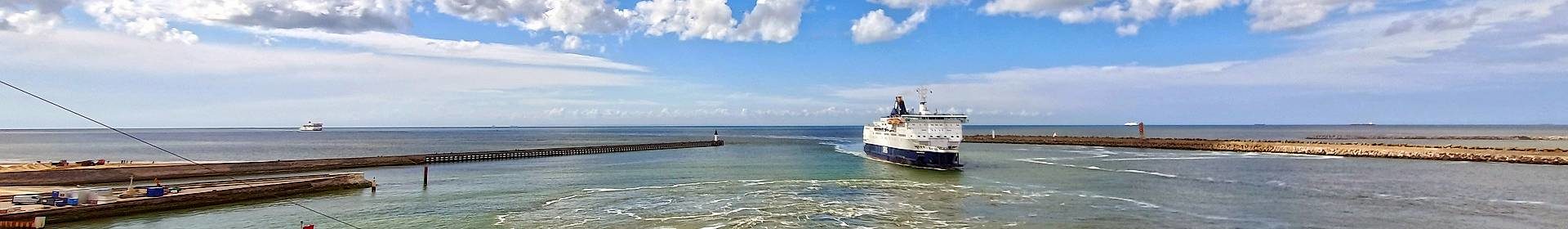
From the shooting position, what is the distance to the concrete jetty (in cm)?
2469

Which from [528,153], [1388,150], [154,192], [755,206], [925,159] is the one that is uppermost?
[1388,150]

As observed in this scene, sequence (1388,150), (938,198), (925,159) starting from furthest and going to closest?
(1388,150) → (925,159) → (938,198)

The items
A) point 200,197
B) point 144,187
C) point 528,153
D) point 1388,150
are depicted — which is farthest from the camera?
point 528,153

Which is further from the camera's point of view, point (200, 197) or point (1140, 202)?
point (1140, 202)

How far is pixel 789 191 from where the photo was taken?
36.2m

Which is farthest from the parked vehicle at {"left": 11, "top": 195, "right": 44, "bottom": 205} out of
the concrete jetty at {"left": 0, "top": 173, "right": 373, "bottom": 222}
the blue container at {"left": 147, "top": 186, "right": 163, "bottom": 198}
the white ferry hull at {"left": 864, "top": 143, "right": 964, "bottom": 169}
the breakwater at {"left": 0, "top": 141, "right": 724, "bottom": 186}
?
the white ferry hull at {"left": 864, "top": 143, "right": 964, "bottom": 169}

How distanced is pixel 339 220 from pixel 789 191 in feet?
62.5

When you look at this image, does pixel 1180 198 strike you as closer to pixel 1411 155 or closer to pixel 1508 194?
pixel 1508 194

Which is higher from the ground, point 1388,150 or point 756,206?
point 1388,150

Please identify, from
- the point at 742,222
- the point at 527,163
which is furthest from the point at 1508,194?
the point at 527,163

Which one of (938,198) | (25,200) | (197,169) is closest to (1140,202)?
(938,198)

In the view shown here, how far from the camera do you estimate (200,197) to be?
98.0 ft

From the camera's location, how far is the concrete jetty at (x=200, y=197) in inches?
972

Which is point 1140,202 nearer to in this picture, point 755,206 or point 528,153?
point 755,206
